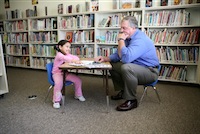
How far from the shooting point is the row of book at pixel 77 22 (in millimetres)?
3963

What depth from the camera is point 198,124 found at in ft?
5.89

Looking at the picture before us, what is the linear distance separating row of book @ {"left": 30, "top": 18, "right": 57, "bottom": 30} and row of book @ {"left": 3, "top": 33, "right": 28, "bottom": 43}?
16.1 inches

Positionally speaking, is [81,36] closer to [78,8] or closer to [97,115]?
[78,8]

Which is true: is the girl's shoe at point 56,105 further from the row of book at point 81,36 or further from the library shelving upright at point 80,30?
the row of book at point 81,36

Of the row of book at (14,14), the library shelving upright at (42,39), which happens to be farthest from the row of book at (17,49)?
the row of book at (14,14)

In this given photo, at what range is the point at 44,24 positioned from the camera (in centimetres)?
459

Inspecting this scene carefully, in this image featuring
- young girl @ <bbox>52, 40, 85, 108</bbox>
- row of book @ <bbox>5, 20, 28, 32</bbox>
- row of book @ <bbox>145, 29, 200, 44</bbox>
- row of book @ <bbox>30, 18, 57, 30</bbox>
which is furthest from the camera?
row of book @ <bbox>5, 20, 28, 32</bbox>

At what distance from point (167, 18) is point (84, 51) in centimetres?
200

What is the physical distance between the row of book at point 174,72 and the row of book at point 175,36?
52cm

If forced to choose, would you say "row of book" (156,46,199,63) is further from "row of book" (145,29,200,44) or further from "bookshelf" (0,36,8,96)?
"bookshelf" (0,36,8,96)

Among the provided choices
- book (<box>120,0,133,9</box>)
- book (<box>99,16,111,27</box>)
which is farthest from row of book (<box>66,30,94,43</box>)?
book (<box>120,0,133,9</box>)

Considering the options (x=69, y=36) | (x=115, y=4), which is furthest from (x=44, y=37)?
(x=115, y=4)

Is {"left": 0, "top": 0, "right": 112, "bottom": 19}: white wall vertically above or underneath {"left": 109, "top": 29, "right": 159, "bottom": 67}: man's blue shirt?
above

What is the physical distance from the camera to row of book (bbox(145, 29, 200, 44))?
3.12 m
